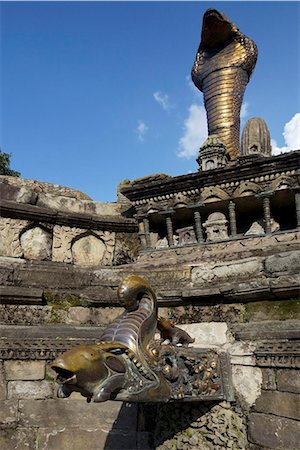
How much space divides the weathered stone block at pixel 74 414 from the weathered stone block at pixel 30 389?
0.06m

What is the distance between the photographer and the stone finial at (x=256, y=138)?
11164 millimetres

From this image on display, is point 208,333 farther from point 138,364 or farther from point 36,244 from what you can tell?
point 36,244

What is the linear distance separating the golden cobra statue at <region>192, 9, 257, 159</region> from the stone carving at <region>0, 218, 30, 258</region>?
839 cm

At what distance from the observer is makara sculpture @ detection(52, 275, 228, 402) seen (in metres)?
2.28

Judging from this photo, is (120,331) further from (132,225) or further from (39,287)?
(132,225)

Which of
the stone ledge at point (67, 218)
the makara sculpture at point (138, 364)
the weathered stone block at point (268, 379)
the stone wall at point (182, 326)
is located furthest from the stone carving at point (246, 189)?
the weathered stone block at point (268, 379)

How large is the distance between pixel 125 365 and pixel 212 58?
1250 cm

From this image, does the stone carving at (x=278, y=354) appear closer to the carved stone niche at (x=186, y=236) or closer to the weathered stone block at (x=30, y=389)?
the weathered stone block at (x=30, y=389)

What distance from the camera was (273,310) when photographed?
378 cm

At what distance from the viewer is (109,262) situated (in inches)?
265

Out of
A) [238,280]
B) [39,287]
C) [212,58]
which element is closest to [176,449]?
[238,280]

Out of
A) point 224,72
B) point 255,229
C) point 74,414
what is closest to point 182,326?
point 74,414

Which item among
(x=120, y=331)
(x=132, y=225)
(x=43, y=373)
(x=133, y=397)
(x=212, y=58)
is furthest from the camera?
(x=212, y=58)

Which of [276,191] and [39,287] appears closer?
[39,287]
